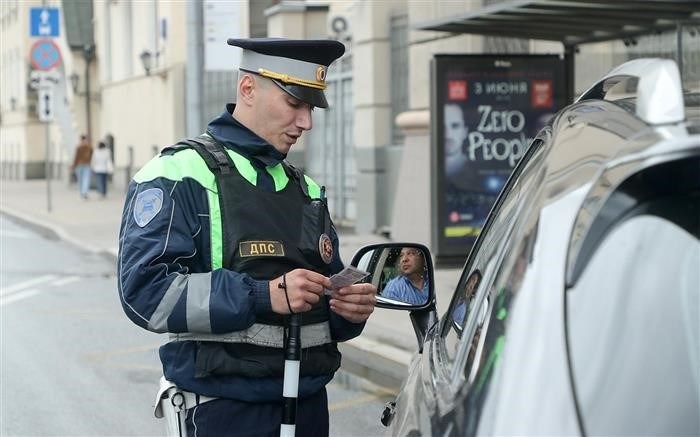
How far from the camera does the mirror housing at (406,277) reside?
3.27m

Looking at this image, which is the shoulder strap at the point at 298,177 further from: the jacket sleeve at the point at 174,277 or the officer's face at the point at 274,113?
the jacket sleeve at the point at 174,277

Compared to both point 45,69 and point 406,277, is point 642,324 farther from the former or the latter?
point 45,69

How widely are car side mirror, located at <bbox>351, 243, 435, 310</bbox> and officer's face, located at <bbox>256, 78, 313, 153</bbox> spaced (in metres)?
0.37

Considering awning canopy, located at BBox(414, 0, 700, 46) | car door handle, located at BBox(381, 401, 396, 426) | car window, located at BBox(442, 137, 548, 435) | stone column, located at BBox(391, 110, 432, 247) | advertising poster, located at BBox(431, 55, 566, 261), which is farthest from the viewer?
stone column, located at BBox(391, 110, 432, 247)

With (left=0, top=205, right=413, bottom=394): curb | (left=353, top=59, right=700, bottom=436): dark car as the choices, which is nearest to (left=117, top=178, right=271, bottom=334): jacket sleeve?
(left=353, top=59, right=700, bottom=436): dark car

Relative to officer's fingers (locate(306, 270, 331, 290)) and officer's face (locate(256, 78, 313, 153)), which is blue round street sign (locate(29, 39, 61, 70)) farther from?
officer's fingers (locate(306, 270, 331, 290))

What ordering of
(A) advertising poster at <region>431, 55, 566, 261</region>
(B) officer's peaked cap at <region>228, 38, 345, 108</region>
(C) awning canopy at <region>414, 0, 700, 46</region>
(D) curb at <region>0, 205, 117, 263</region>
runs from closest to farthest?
(B) officer's peaked cap at <region>228, 38, 345, 108</region> → (C) awning canopy at <region>414, 0, 700, 46</region> → (A) advertising poster at <region>431, 55, 566, 261</region> → (D) curb at <region>0, 205, 117, 263</region>

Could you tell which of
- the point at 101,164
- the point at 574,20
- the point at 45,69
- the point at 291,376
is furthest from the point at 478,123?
the point at 101,164

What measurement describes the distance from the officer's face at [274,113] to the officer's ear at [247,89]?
0.02 metres

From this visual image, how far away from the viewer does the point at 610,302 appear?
1.76 meters

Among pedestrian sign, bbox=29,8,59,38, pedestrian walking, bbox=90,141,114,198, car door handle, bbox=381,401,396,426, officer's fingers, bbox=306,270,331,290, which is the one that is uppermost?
pedestrian sign, bbox=29,8,59,38

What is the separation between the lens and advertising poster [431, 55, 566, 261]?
12.4 m

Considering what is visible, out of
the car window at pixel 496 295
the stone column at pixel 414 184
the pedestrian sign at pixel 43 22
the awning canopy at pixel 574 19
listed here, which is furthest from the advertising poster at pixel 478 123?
the pedestrian sign at pixel 43 22

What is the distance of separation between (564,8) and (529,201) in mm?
8058
